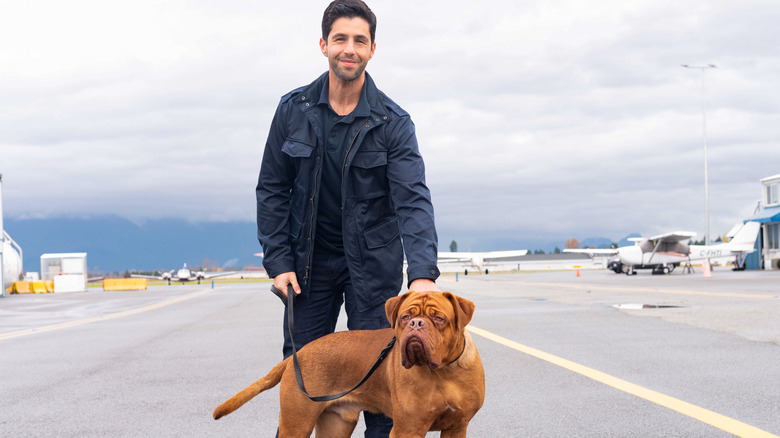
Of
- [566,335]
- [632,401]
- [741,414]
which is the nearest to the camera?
[741,414]

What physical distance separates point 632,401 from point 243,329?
810 cm

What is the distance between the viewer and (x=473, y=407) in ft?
9.07

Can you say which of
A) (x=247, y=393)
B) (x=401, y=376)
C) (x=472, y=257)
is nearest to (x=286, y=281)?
(x=247, y=393)

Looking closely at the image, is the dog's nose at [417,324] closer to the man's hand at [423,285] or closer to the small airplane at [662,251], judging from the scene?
the man's hand at [423,285]

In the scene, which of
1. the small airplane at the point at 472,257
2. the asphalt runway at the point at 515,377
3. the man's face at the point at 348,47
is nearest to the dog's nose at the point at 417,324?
the man's face at the point at 348,47

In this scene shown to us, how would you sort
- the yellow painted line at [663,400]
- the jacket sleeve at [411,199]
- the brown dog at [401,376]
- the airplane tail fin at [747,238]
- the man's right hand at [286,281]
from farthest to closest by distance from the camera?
the airplane tail fin at [747,238] < the yellow painted line at [663,400] < the man's right hand at [286,281] < the jacket sleeve at [411,199] < the brown dog at [401,376]

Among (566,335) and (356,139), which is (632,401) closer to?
(356,139)

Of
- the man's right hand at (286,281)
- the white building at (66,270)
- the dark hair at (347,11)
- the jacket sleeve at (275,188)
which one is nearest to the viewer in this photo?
the dark hair at (347,11)

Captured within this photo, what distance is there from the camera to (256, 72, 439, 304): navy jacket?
343 centimetres

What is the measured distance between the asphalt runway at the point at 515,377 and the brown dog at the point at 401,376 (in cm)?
150

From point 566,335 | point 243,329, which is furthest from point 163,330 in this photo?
point 566,335

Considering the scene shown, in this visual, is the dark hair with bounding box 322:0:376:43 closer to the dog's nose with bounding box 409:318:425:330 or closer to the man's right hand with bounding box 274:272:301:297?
the man's right hand with bounding box 274:272:301:297

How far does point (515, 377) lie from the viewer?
6258 mm

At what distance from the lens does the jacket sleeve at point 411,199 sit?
124 inches
